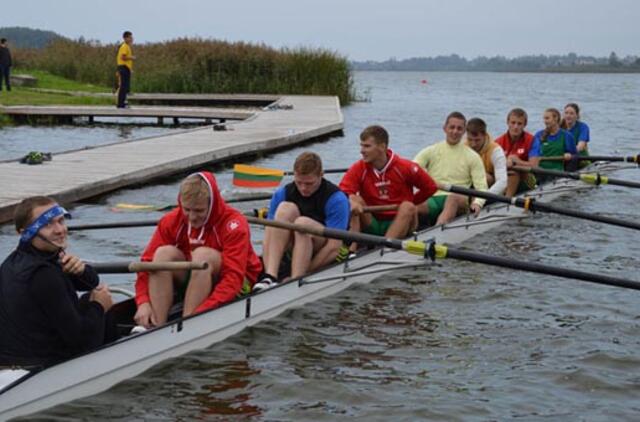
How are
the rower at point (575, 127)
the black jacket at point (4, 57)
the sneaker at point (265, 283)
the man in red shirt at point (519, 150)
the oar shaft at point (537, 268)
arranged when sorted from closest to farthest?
1. the oar shaft at point (537, 268)
2. the sneaker at point (265, 283)
3. the man in red shirt at point (519, 150)
4. the rower at point (575, 127)
5. the black jacket at point (4, 57)

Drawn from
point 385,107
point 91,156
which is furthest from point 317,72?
point 91,156

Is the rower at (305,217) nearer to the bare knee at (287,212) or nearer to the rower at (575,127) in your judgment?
the bare knee at (287,212)

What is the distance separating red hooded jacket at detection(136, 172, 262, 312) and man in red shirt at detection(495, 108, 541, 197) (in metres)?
7.42

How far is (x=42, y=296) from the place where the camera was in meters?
5.57

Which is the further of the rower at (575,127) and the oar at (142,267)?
the rower at (575,127)

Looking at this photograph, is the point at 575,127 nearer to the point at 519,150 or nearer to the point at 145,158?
the point at 519,150

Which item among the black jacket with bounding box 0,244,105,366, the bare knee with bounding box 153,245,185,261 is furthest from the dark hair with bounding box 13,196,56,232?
the bare knee with bounding box 153,245,185,261

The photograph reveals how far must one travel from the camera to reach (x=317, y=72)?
122ft

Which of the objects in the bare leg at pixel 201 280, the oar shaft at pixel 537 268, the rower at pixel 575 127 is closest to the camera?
the bare leg at pixel 201 280

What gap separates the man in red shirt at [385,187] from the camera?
10.0m

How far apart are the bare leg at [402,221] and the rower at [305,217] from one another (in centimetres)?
123

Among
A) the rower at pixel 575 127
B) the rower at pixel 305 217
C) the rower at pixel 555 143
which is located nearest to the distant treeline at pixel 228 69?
the rower at pixel 575 127

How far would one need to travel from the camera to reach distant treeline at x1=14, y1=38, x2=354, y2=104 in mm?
36156

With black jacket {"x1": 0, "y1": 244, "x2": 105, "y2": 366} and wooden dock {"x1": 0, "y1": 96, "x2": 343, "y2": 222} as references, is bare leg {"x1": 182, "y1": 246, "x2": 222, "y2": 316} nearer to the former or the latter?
black jacket {"x1": 0, "y1": 244, "x2": 105, "y2": 366}
